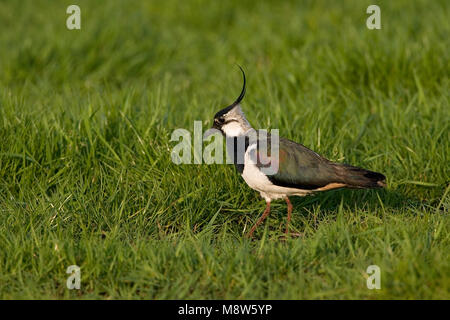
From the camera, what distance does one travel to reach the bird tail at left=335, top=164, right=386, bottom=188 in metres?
4.03

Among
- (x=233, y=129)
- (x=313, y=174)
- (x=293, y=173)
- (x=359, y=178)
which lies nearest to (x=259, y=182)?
(x=293, y=173)

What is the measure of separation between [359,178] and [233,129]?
2.94 ft

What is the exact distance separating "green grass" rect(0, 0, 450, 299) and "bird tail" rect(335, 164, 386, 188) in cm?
25

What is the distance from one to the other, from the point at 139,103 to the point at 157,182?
4.68 feet

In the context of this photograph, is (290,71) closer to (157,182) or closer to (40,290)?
(157,182)

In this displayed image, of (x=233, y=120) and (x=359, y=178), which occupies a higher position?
(x=233, y=120)

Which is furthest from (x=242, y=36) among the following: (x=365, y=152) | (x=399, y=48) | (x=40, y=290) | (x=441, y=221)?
(x=40, y=290)

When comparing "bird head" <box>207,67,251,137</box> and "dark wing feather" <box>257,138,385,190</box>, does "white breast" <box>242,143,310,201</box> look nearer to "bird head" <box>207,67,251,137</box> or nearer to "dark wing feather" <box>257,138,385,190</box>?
"dark wing feather" <box>257,138,385,190</box>

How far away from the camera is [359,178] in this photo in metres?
4.04

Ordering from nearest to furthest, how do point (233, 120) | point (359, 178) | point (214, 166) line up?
point (359, 178) → point (233, 120) → point (214, 166)

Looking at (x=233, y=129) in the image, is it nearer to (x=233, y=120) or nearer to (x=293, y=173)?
(x=233, y=120)

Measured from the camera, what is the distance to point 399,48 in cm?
601

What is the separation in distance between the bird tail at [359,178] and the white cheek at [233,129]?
2.32 feet

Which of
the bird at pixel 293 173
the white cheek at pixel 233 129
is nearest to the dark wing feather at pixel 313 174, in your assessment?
the bird at pixel 293 173
